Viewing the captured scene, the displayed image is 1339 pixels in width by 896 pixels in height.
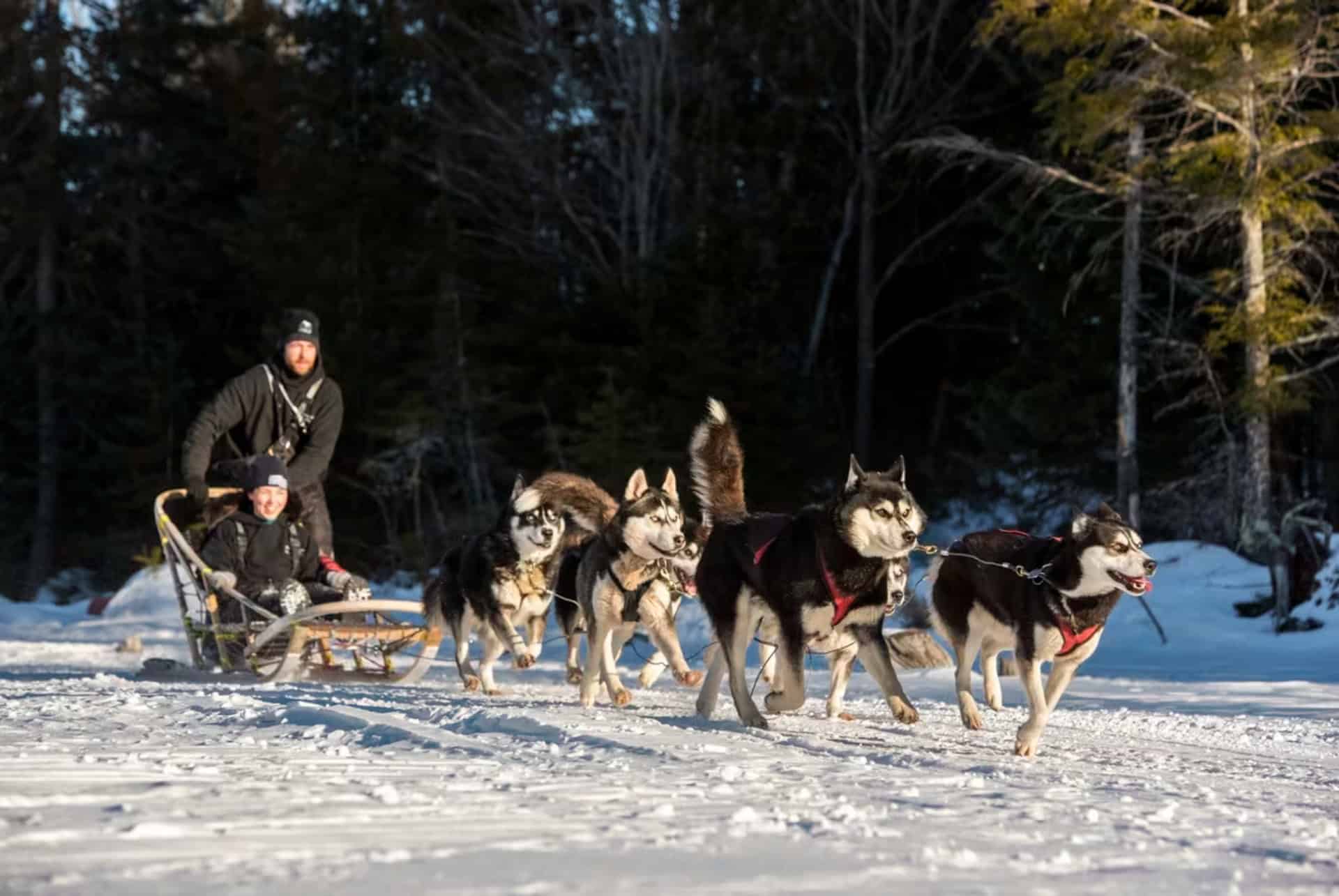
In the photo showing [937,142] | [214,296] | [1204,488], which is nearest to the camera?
[937,142]

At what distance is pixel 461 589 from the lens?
32.6 ft

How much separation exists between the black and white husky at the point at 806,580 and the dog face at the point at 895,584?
5 centimetres

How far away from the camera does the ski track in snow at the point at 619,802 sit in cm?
355

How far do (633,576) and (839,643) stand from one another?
3.86ft

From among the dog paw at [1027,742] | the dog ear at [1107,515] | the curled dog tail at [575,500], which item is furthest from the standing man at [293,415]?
the dog paw at [1027,742]

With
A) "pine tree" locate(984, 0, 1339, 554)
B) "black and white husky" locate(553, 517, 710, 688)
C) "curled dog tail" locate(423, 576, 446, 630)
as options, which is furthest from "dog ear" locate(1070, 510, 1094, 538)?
"pine tree" locate(984, 0, 1339, 554)

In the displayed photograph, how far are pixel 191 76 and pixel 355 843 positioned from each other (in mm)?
32162

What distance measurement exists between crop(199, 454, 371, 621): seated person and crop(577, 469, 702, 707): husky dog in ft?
6.60

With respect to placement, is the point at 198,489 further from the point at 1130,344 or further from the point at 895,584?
the point at 1130,344

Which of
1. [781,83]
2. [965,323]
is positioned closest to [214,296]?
[781,83]

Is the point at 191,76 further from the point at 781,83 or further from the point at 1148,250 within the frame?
the point at 1148,250

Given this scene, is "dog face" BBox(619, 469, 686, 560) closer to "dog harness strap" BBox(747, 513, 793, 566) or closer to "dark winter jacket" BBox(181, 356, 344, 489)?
"dog harness strap" BBox(747, 513, 793, 566)

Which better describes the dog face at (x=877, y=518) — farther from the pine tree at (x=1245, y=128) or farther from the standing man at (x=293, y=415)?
the pine tree at (x=1245, y=128)

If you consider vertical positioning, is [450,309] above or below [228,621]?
above
